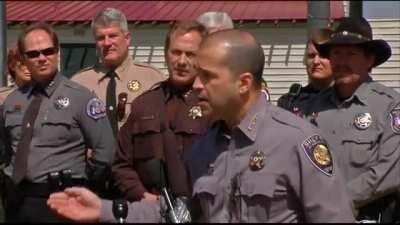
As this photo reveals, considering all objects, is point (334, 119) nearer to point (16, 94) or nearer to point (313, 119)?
point (313, 119)

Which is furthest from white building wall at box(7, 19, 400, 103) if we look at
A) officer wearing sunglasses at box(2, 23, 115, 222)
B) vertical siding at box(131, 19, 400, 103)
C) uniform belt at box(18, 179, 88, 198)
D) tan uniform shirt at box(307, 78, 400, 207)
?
tan uniform shirt at box(307, 78, 400, 207)

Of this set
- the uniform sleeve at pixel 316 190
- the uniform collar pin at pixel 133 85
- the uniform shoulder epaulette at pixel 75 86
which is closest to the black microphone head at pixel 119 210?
the uniform sleeve at pixel 316 190

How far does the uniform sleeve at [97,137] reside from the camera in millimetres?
4547

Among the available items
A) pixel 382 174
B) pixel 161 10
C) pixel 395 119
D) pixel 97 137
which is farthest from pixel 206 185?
pixel 161 10

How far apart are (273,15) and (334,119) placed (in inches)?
444

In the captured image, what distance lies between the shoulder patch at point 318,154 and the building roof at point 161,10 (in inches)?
471

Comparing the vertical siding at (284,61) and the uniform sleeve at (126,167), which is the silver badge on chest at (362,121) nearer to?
the uniform sleeve at (126,167)

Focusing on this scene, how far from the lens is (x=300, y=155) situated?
2.75 metres

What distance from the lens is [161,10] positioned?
1580 cm

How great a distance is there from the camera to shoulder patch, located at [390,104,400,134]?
3.88 metres

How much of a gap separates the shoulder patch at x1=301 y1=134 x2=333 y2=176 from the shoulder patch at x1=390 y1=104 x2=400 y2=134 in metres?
1.17

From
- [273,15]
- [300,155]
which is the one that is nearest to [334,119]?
[300,155]

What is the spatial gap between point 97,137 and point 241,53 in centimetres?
192

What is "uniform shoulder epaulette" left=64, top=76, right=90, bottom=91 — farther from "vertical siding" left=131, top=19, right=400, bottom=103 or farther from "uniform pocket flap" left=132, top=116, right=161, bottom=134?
"vertical siding" left=131, top=19, right=400, bottom=103
